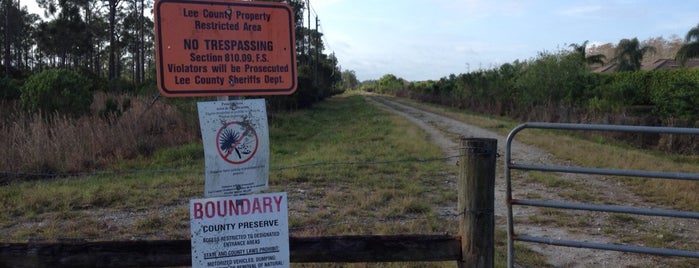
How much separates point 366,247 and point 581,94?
2596 cm

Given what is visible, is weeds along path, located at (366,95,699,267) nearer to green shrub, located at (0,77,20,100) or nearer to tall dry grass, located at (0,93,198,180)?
tall dry grass, located at (0,93,198,180)

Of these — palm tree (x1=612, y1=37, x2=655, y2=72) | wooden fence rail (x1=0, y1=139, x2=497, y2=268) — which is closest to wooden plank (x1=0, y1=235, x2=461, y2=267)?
wooden fence rail (x1=0, y1=139, x2=497, y2=268)

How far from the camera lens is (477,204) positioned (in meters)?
3.34

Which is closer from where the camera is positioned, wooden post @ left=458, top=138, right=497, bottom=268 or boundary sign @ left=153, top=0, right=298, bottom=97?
boundary sign @ left=153, top=0, right=298, bottom=97

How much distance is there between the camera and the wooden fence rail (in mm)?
3039

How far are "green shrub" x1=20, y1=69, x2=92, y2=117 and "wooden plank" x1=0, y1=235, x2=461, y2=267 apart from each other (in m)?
11.1

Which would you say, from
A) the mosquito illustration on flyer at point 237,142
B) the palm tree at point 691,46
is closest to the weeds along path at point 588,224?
the mosquito illustration on flyer at point 237,142

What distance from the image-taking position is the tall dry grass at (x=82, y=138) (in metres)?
9.78

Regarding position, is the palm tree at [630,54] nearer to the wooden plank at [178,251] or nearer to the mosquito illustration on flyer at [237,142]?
the wooden plank at [178,251]

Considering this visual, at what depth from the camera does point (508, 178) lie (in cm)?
377

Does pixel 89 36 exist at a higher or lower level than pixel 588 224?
higher

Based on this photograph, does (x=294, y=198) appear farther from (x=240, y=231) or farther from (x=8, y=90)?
(x=8, y=90)

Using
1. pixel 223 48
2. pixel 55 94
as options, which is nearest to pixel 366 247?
pixel 223 48

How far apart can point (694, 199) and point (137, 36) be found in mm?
→ 53638
